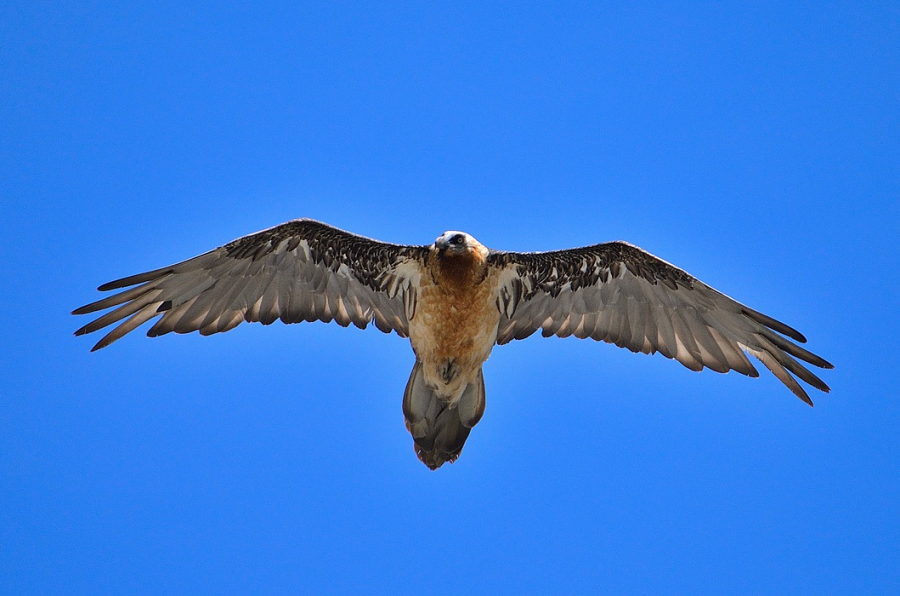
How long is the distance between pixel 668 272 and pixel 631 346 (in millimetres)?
1119

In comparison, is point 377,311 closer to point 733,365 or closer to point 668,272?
point 668,272

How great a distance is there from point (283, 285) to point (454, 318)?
7.88 feet

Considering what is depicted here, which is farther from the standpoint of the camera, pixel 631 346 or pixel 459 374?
pixel 631 346

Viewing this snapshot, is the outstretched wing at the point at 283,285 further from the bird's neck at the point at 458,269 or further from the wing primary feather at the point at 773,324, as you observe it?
the wing primary feather at the point at 773,324

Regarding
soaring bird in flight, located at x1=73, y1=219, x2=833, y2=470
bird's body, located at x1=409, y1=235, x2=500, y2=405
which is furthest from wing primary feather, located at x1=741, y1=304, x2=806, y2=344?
bird's body, located at x1=409, y1=235, x2=500, y2=405


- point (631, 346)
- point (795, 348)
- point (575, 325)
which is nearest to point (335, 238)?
point (575, 325)

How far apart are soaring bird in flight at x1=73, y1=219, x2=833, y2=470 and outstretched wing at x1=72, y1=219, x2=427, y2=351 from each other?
0.04 feet

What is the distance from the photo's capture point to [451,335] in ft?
30.9

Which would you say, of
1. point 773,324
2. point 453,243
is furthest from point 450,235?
point 773,324

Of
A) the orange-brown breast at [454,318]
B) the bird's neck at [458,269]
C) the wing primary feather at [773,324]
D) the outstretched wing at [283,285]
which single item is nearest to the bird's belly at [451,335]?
the orange-brown breast at [454,318]

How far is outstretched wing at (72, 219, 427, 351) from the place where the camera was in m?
9.78

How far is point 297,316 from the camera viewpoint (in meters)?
10.4

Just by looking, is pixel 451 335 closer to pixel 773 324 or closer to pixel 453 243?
pixel 453 243

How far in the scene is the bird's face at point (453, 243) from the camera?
9.05m
